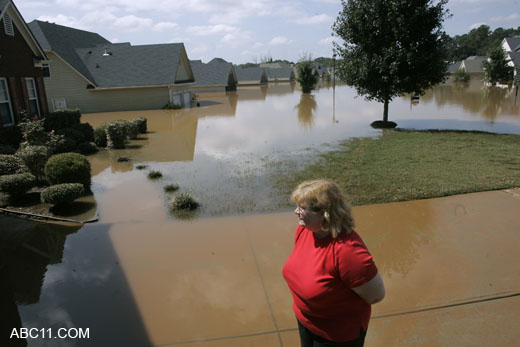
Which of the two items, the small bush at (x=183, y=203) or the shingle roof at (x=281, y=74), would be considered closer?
the small bush at (x=183, y=203)

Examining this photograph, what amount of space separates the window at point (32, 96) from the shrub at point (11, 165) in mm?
7635

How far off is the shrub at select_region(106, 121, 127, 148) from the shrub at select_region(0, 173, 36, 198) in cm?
714

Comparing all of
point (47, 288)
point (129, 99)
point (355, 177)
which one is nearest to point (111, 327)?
point (47, 288)

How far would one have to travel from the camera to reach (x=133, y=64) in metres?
33.1

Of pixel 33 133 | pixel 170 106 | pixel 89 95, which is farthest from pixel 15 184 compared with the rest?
pixel 89 95

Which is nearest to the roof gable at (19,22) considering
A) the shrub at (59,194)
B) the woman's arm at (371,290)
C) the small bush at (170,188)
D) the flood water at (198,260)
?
the flood water at (198,260)

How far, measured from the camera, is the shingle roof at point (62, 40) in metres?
29.6

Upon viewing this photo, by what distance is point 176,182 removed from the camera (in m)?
10.2

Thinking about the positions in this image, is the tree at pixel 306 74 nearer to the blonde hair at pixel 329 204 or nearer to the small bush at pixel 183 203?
the small bush at pixel 183 203

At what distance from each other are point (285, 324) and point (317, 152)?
1025 centimetres

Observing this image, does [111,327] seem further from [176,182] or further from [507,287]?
[176,182]

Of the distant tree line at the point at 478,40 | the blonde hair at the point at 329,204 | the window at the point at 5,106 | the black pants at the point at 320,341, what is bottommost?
the black pants at the point at 320,341

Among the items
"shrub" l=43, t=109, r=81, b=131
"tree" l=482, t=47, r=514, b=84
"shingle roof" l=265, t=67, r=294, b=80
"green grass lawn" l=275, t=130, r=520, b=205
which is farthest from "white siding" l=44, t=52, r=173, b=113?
"shingle roof" l=265, t=67, r=294, b=80

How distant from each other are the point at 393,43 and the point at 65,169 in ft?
55.3
